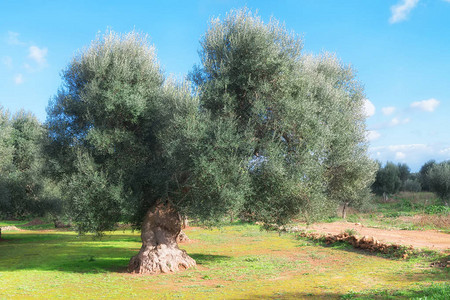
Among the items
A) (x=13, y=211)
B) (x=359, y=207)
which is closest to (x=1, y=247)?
(x=13, y=211)

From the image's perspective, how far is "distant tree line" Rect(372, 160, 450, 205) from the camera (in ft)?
168

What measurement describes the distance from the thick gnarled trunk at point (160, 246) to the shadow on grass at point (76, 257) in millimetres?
1470

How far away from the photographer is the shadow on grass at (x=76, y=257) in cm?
1925

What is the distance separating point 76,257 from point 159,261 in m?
8.92

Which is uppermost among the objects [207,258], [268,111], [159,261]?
[268,111]

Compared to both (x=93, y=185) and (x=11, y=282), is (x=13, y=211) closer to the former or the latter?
(x=11, y=282)

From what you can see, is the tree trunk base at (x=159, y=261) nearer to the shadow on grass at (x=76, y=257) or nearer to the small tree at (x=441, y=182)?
the shadow on grass at (x=76, y=257)

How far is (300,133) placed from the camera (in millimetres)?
16844

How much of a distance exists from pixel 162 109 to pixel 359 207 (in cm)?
4045

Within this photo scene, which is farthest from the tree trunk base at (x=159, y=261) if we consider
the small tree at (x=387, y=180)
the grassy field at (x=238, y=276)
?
the small tree at (x=387, y=180)

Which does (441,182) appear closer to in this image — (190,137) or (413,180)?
(413,180)

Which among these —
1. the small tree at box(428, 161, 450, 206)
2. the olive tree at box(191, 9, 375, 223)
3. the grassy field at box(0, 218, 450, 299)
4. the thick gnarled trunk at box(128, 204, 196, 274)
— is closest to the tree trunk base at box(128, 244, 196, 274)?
the thick gnarled trunk at box(128, 204, 196, 274)

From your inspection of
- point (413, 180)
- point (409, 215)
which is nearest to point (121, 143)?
point (409, 215)

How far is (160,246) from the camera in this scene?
17.6 m
